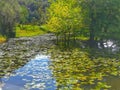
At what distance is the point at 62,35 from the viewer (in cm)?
5150

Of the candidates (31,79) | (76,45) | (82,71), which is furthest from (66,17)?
(31,79)

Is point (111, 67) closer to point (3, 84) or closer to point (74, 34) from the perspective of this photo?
point (3, 84)

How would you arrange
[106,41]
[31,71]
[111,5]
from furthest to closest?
[106,41], [111,5], [31,71]

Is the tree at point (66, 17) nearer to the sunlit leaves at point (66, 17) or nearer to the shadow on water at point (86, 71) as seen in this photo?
the sunlit leaves at point (66, 17)

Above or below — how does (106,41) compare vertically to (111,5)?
below

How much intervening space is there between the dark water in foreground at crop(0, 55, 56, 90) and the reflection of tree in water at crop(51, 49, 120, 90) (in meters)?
0.66

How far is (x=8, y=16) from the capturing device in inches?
2534

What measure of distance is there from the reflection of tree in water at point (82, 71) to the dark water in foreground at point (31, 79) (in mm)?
659

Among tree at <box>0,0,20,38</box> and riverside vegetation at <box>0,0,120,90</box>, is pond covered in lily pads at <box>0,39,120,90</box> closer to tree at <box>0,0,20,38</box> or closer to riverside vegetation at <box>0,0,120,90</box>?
riverside vegetation at <box>0,0,120,90</box>

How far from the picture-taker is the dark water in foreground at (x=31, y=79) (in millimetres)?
20672

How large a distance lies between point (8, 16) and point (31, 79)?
142 feet

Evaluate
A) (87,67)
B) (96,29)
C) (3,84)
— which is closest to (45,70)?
(87,67)

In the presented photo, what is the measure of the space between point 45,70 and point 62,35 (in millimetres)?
25692

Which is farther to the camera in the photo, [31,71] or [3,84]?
[31,71]
